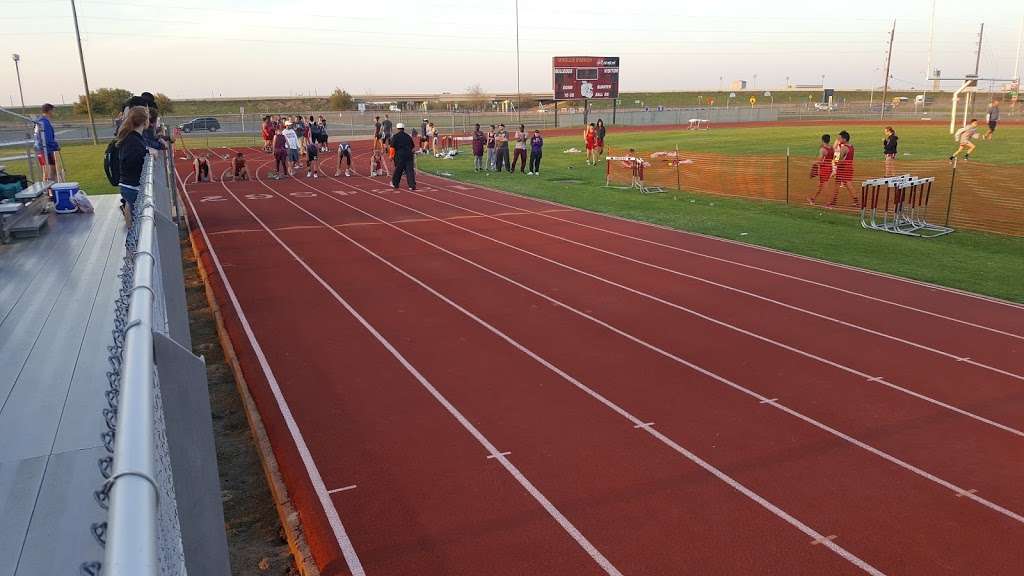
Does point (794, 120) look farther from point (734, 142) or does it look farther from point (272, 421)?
point (272, 421)

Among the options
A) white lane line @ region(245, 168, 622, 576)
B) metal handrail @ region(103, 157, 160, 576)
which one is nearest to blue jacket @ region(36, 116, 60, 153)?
white lane line @ region(245, 168, 622, 576)

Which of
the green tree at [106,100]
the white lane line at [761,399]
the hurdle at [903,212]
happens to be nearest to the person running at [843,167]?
the hurdle at [903,212]

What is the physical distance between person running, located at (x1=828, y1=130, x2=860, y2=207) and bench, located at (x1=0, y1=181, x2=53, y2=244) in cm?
1649

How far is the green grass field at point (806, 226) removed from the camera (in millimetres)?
12164

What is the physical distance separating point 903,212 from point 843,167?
258cm

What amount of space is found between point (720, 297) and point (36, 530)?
879 centimetres

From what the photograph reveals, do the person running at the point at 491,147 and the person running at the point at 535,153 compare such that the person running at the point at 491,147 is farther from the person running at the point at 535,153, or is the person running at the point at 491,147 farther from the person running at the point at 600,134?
the person running at the point at 600,134

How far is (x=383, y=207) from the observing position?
19172 mm

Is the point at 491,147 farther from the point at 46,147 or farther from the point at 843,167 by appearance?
the point at 46,147

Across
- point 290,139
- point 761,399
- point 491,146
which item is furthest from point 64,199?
point 491,146

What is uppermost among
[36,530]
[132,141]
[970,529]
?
[132,141]

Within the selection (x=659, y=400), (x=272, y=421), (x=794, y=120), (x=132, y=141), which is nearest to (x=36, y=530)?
(x=272, y=421)

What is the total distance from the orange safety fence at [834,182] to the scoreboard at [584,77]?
27.1m

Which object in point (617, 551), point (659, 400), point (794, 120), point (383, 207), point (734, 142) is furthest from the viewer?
point (794, 120)
